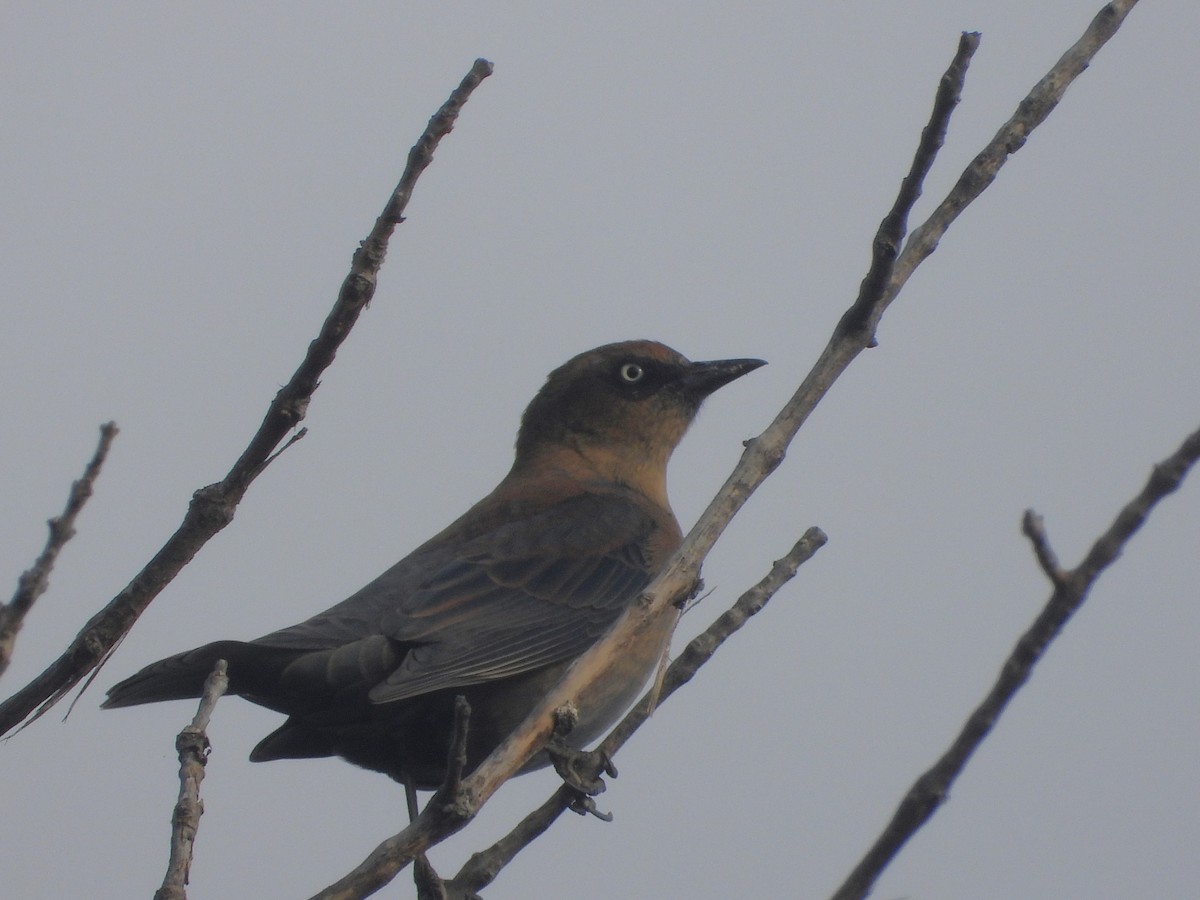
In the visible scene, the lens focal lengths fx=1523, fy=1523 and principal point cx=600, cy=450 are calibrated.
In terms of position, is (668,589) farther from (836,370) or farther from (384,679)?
(384,679)

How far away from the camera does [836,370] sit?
4254 millimetres

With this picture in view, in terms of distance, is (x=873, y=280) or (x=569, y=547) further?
(x=569, y=547)

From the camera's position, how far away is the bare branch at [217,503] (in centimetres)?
361

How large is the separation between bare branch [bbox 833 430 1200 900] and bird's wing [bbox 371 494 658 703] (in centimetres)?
387

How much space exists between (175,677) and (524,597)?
6.47 feet

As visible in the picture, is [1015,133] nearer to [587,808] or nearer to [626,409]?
[587,808]

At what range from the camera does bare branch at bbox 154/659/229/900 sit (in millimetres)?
3311

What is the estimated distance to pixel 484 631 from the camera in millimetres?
6906

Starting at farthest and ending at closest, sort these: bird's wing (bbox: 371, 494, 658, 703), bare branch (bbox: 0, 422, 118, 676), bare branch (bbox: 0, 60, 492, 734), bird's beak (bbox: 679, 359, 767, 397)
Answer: bird's beak (bbox: 679, 359, 767, 397), bird's wing (bbox: 371, 494, 658, 703), bare branch (bbox: 0, 60, 492, 734), bare branch (bbox: 0, 422, 118, 676)

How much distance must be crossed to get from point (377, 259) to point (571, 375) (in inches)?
246

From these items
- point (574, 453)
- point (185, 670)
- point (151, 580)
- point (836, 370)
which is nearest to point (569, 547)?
point (574, 453)

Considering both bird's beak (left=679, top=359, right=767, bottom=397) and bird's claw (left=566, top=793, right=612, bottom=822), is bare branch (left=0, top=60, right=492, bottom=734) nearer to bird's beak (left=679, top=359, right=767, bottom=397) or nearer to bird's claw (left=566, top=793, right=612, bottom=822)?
bird's claw (left=566, top=793, right=612, bottom=822)

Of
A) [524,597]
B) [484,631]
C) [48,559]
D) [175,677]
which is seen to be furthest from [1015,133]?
[524,597]

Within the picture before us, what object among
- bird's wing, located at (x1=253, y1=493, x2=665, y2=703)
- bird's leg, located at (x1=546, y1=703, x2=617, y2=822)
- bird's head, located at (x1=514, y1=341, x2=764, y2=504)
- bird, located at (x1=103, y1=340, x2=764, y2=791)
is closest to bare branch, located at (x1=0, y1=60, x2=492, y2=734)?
bird's leg, located at (x1=546, y1=703, x2=617, y2=822)
